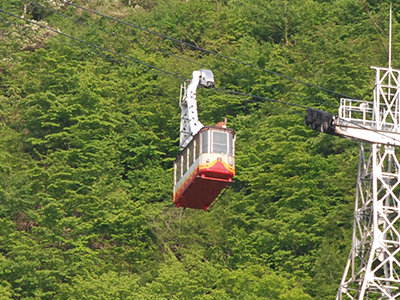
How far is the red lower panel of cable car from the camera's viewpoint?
33.0 meters

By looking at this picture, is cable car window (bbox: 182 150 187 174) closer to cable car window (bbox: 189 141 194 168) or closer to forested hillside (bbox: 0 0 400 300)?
cable car window (bbox: 189 141 194 168)

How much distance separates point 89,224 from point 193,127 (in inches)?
750

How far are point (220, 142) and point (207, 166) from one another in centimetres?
113

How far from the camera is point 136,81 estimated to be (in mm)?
70938

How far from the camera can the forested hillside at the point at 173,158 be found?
160 feet

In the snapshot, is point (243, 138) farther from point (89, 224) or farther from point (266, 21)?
point (266, 21)

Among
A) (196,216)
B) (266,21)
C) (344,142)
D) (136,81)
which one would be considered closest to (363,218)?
(196,216)

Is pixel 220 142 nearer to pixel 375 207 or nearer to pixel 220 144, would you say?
pixel 220 144

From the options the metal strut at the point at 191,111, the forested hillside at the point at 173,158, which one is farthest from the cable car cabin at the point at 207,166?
the forested hillside at the point at 173,158

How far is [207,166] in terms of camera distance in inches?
1298

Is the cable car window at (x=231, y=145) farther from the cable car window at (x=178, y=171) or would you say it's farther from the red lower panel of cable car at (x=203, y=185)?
the cable car window at (x=178, y=171)

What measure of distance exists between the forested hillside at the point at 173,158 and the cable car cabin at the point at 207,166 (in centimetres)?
531

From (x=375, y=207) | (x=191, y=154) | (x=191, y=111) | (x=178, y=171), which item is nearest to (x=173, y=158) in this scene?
(x=191, y=111)

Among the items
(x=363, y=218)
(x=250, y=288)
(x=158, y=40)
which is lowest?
(x=250, y=288)
